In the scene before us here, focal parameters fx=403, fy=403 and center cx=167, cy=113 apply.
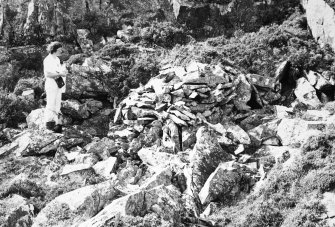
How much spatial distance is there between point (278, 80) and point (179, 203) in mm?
10321

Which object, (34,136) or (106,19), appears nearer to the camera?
(34,136)

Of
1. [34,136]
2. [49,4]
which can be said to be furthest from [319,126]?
[49,4]

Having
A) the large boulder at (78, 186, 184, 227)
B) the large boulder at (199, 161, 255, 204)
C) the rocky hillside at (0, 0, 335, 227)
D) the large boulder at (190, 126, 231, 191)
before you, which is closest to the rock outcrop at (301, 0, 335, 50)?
the rocky hillside at (0, 0, 335, 227)

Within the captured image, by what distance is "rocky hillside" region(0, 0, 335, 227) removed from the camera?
1161 cm

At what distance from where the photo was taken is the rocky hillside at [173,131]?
1161 cm

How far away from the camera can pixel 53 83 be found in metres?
16.1

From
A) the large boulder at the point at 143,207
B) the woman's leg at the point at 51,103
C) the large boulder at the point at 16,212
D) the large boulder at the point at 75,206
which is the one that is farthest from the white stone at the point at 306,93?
the large boulder at the point at 16,212

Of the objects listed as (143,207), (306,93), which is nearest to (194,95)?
(306,93)

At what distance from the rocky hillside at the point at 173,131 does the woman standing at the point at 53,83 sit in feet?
1.60

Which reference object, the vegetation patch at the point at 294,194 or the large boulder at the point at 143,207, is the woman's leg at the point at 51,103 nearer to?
the large boulder at the point at 143,207

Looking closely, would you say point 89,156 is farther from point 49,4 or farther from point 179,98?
point 49,4

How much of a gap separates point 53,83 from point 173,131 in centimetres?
516

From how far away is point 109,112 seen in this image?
59.9 ft

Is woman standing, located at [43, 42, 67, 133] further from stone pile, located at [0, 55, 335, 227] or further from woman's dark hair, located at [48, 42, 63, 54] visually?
stone pile, located at [0, 55, 335, 227]
